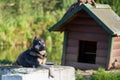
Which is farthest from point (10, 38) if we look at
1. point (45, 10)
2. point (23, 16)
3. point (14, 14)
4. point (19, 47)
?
point (45, 10)

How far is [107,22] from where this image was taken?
14195 millimetres

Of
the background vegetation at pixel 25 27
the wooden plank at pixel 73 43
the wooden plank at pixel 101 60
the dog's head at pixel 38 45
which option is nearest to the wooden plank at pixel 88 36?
the wooden plank at pixel 73 43

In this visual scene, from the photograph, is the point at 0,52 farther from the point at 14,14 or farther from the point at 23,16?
the point at 14,14

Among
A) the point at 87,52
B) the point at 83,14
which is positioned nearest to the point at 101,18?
the point at 83,14

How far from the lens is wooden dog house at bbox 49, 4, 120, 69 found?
14.3 metres

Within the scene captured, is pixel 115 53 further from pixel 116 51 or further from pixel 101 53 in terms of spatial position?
pixel 101 53

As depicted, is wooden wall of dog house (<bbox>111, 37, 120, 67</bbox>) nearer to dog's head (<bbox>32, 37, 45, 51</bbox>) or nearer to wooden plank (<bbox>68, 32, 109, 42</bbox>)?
wooden plank (<bbox>68, 32, 109, 42</bbox>)

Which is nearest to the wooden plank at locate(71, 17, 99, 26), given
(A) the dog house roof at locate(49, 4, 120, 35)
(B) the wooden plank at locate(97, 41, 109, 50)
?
(A) the dog house roof at locate(49, 4, 120, 35)

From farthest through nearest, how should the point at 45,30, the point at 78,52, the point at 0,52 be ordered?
the point at 45,30 → the point at 0,52 → the point at 78,52

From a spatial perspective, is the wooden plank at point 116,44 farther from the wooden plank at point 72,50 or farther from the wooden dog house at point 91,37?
the wooden plank at point 72,50

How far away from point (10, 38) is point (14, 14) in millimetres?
6256

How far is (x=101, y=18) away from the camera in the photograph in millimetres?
14180

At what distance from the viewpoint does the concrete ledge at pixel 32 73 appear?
9.95 m

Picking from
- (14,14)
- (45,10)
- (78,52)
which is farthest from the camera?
(45,10)
